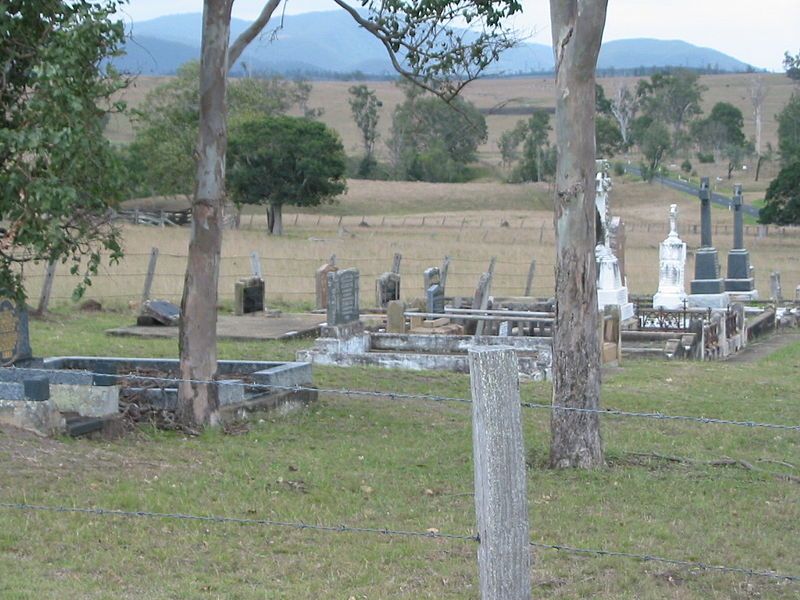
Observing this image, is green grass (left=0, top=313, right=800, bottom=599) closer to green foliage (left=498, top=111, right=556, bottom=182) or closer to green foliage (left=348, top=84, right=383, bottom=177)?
green foliage (left=498, top=111, right=556, bottom=182)

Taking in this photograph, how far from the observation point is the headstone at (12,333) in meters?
12.0

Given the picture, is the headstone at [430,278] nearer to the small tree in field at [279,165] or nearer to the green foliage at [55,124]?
the green foliage at [55,124]

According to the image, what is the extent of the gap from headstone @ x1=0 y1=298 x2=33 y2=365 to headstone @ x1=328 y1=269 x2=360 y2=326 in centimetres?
623

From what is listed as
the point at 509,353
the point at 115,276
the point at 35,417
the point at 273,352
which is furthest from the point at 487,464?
the point at 115,276

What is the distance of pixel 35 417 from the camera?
10.1 metres

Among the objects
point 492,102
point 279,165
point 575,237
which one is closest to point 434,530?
point 575,237

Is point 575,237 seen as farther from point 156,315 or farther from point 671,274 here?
point 671,274

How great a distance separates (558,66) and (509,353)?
5.61 meters

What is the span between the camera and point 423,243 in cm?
4566

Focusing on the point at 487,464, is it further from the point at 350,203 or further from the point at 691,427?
the point at 350,203

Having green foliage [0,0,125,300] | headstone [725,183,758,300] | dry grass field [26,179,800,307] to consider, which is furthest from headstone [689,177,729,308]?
green foliage [0,0,125,300]

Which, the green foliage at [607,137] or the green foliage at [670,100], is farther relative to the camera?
the green foliage at [670,100]

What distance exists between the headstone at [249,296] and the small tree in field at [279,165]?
2913cm

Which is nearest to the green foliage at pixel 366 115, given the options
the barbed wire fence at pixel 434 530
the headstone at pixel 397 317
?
the headstone at pixel 397 317
